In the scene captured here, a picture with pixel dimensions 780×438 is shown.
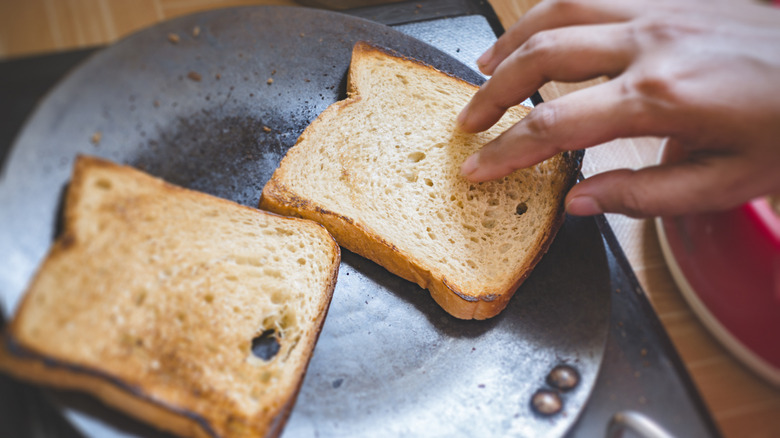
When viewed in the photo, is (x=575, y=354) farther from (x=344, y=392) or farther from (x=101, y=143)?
(x=101, y=143)

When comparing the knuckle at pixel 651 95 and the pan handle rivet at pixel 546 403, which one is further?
the pan handle rivet at pixel 546 403

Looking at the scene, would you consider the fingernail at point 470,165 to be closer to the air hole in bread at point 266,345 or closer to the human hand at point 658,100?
the human hand at point 658,100

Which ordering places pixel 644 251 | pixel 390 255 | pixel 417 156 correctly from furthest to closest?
1. pixel 644 251
2. pixel 417 156
3. pixel 390 255

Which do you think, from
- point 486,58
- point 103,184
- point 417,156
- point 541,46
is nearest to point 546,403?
point 417,156

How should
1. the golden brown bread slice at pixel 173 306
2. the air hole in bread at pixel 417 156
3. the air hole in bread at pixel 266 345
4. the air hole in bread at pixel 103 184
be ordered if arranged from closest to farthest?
the golden brown bread slice at pixel 173 306 → the air hole in bread at pixel 103 184 → the air hole in bread at pixel 266 345 → the air hole in bread at pixel 417 156

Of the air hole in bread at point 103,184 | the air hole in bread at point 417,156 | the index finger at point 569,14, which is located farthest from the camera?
the air hole in bread at point 417,156

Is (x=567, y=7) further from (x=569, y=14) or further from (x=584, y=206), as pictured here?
(x=584, y=206)

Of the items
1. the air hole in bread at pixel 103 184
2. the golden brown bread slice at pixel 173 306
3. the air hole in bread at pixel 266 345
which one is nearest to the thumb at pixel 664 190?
the golden brown bread slice at pixel 173 306
